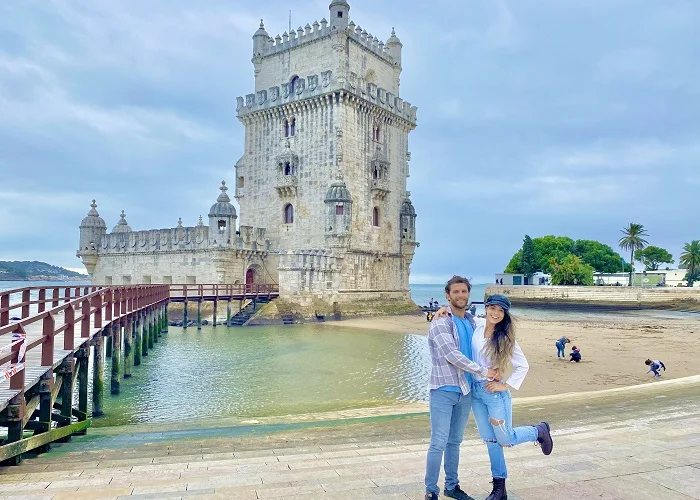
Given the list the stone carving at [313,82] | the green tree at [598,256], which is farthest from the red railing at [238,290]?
the green tree at [598,256]

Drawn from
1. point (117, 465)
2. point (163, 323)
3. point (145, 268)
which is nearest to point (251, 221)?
point (145, 268)

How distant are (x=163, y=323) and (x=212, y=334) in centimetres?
389

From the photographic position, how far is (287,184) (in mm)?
37500

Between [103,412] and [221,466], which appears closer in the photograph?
[221,466]

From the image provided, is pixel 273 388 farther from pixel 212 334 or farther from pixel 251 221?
pixel 251 221

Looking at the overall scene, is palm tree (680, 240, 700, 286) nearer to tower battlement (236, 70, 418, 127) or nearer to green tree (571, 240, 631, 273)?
green tree (571, 240, 631, 273)

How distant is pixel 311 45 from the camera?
126 feet

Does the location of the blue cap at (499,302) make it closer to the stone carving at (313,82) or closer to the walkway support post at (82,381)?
the walkway support post at (82,381)

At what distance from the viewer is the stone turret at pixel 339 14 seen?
36.7m

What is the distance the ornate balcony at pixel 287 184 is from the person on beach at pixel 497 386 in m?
33.3

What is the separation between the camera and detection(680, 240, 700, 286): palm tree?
249ft

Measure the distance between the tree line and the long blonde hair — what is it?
2652 inches

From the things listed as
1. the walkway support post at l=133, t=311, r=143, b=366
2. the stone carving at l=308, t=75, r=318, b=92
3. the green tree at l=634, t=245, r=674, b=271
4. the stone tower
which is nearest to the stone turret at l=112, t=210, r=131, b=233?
the stone tower

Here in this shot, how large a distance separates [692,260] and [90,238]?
2974 inches
